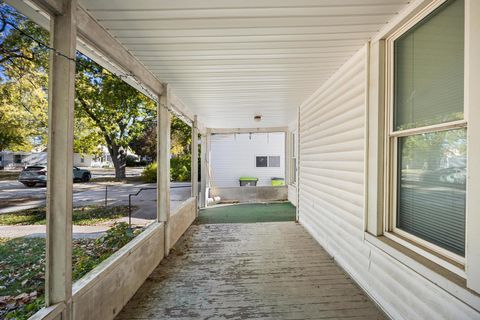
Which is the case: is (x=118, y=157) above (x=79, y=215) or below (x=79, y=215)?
above

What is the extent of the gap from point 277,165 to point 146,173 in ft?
25.6

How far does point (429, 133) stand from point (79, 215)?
7.40m

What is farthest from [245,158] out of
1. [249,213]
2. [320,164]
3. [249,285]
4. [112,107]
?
[249,285]

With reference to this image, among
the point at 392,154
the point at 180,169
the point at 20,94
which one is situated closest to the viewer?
the point at 392,154

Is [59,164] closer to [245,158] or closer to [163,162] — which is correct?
[163,162]

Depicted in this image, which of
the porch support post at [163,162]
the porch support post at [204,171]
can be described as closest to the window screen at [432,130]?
the porch support post at [163,162]

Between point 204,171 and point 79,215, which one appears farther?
point 204,171

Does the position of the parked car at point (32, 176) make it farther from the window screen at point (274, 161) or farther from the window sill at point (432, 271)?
the window screen at point (274, 161)

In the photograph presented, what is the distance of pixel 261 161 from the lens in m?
11.5

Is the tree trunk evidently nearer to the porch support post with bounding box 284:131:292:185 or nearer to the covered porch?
the porch support post with bounding box 284:131:292:185

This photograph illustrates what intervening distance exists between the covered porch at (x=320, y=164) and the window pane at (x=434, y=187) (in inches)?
1.0

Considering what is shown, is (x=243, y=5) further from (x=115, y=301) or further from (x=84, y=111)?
(x=84, y=111)

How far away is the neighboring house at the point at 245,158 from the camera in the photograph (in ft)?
36.5

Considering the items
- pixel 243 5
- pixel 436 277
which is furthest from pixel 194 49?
pixel 436 277
